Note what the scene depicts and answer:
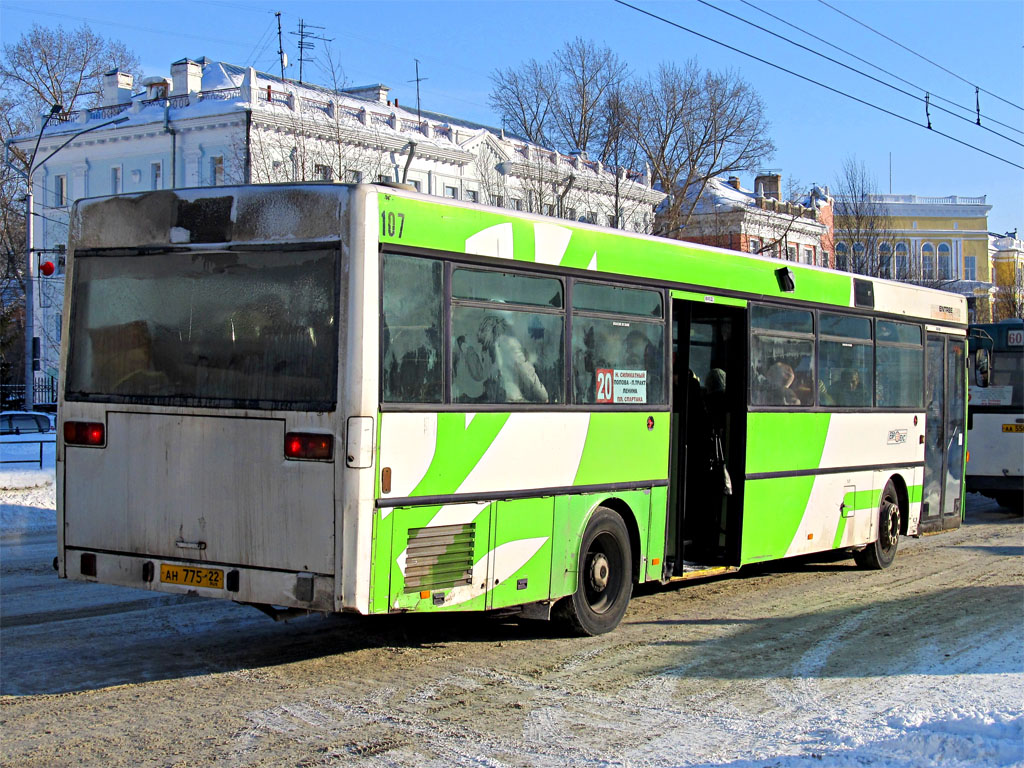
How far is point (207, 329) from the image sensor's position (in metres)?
7.50

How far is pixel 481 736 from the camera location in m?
6.32

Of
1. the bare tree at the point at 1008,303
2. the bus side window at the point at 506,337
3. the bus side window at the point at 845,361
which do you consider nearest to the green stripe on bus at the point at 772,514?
the bus side window at the point at 845,361

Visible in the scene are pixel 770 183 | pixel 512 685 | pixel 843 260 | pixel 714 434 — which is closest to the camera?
pixel 512 685

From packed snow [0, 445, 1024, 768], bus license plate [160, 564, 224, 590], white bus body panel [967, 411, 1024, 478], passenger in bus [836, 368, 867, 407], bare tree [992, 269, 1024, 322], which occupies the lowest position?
packed snow [0, 445, 1024, 768]

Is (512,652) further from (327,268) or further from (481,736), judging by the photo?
(327,268)

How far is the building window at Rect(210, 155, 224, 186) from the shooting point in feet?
158

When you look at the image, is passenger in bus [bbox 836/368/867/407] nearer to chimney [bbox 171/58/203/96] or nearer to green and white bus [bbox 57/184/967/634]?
green and white bus [bbox 57/184/967/634]

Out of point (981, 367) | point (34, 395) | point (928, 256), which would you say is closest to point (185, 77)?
point (34, 395)

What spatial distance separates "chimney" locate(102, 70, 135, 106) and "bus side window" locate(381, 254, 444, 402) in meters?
55.1

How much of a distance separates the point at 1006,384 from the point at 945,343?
6.50 metres

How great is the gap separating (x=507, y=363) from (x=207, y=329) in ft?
6.71

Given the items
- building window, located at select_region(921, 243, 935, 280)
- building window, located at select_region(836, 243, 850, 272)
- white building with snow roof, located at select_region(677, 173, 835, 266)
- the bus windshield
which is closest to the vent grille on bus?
the bus windshield

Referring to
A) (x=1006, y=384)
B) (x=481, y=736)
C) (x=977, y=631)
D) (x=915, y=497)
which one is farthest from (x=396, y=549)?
(x=1006, y=384)

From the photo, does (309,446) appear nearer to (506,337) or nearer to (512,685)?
(506,337)
